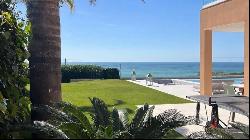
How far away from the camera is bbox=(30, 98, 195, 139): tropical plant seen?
209 inches

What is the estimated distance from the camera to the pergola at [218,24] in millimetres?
14328

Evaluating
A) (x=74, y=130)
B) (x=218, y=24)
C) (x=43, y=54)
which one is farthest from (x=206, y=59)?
(x=74, y=130)

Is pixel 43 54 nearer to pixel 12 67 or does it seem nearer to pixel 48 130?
pixel 12 67

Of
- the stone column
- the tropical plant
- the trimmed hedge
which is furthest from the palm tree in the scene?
the trimmed hedge

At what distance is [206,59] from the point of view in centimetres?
1841

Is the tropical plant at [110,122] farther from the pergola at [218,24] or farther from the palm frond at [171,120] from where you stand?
the pergola at [218,24]

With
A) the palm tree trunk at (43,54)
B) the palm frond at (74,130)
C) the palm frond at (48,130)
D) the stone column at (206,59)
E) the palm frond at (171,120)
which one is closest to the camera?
the palm frond at (48,130)

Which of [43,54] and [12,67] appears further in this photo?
[43,54]

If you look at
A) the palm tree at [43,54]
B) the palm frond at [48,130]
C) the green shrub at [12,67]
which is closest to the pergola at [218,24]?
the palm tree at [43,54]

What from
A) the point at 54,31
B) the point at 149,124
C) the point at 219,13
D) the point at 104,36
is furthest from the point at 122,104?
the point at 104,36

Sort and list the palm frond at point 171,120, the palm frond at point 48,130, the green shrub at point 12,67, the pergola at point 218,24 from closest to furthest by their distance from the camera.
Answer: the palm frond at point 48,130
the palm frond at point 171,120
the green shrub at point 12,67
the pergola at point 218,24

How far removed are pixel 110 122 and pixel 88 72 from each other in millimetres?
27519

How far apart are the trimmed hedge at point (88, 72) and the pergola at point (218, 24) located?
15.9m

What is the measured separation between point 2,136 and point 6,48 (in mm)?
1659
